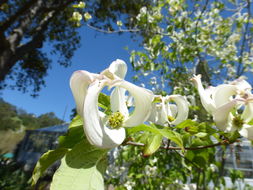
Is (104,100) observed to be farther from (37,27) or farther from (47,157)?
(37,27)

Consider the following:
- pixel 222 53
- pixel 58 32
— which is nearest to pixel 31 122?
pixel 58 32

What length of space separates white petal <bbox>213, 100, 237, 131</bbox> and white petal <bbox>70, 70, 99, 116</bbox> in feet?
0.84

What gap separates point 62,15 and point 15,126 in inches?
1230

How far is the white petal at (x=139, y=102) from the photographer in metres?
0.33

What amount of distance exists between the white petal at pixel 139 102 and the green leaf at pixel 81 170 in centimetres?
8

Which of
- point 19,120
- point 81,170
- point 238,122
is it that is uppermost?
point 19,120

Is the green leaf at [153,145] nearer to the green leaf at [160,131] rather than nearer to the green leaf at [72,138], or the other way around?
the green leaf at [160,131]

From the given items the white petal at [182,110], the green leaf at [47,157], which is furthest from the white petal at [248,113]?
the green leaf at [47,157]

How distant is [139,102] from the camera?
0.35 meters

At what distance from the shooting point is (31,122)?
3716 cm

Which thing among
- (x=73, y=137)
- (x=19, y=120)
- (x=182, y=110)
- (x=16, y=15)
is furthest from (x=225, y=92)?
(x=19, y=120)

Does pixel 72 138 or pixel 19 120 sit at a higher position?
pixel 19 120

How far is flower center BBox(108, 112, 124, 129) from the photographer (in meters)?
0.35

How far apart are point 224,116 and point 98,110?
257 millimetres
